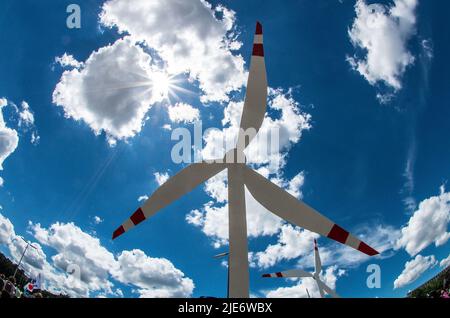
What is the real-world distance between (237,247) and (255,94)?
680 centimetres

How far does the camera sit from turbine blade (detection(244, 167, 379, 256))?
9.93m

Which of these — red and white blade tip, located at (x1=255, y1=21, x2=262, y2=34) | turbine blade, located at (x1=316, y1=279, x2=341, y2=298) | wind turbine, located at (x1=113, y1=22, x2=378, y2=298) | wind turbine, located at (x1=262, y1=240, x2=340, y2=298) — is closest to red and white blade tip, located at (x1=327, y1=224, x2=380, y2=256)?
wind turbine, located at (x1=113, y1=22, x2=378, y2=298)

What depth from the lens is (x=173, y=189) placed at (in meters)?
11.3

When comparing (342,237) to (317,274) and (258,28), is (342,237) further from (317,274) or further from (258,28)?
(317,274)

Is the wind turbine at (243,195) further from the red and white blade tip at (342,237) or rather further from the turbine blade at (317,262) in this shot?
the turbine blade at (317,262)

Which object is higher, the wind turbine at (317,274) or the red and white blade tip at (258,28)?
the red and white blade tip at (258,28)

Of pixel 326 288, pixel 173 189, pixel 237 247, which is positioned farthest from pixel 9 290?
pixel 326 288

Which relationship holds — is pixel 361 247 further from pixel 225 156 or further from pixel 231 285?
pixel 225 156

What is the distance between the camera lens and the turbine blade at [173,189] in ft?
35.8

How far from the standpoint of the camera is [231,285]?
30.5 ft

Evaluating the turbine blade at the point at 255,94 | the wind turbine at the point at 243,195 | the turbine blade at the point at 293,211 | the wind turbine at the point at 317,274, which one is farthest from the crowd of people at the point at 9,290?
the wind turbine at the point at 317,274

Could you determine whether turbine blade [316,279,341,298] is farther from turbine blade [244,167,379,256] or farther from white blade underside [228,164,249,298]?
white blade underside [228,164,249,298]
